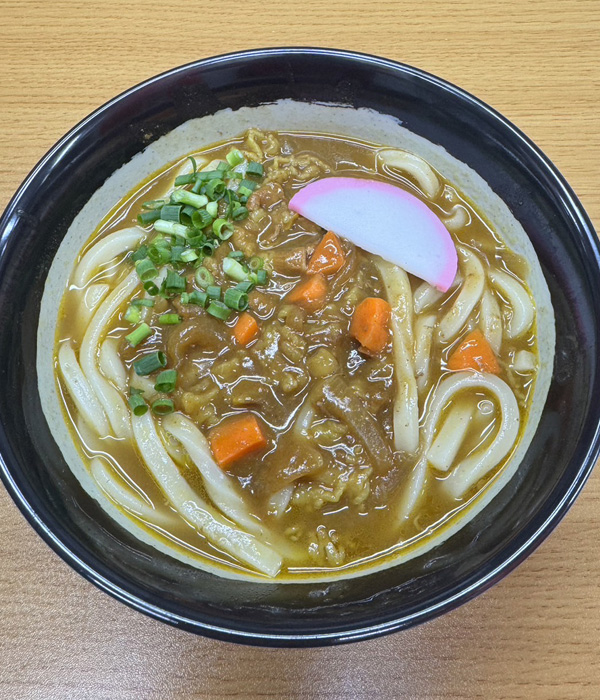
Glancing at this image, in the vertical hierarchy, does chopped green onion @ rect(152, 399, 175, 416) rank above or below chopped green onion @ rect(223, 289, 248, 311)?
below

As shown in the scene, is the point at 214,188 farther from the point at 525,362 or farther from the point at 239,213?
the point at 525,362

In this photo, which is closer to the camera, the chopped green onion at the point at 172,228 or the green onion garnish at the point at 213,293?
the green onion garnish at the point at 213,293

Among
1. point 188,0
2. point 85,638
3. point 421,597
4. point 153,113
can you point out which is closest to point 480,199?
point 153,113

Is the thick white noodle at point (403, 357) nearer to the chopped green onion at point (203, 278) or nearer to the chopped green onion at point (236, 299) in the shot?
the chopped green onion at point (236, 299)

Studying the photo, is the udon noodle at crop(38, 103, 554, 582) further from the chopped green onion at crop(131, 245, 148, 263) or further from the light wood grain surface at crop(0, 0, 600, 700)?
the light wood grain surface at crop(0, 0, 600, 700)

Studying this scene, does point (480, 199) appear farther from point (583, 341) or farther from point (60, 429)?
point (60, 429)

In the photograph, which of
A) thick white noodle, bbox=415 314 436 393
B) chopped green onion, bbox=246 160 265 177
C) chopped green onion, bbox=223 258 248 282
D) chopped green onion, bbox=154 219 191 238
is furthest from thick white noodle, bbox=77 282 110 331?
thick white noodle, bbox=415 314 436 393

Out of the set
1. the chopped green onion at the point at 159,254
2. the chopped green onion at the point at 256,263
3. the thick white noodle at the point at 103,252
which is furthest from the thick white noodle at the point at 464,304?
the thick white noodle at the point at 103,252
